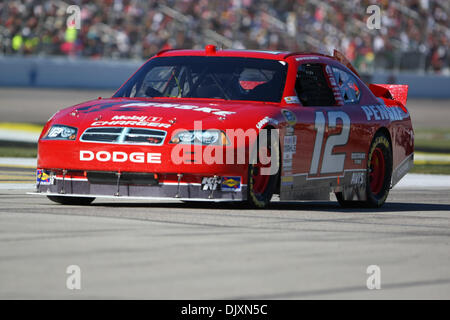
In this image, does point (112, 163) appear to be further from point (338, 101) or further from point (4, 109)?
point (4, 109)

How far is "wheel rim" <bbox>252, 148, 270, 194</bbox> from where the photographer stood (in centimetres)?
823

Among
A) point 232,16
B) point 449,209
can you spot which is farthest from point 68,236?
point 232,16

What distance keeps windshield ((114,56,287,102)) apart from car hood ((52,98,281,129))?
0.78 ft

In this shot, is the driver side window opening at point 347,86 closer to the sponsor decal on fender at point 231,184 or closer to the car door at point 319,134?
the car door at point 319,134

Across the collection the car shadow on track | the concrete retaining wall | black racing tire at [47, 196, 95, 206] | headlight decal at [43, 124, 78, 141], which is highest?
headlight decal at [43, 124, 78, 141]

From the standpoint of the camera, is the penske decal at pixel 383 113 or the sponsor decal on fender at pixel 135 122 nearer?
the sponsor decal on fender at pixel 135 122

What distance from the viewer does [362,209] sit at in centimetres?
960

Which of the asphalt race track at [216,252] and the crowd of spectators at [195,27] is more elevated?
the crowd of spectators at [195,27]

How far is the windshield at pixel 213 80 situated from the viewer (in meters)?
→ 8.98

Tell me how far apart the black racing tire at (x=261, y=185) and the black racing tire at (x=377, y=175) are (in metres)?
1.50

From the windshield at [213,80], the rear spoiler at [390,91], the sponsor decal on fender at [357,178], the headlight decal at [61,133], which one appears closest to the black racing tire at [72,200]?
the headlight decal at [61,133]

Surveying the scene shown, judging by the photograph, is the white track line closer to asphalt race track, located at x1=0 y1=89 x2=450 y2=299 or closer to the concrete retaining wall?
asphalt race track, located at x1=0 y1=89 x2=450 y2=299

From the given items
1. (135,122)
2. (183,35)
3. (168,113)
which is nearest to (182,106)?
(168,113)

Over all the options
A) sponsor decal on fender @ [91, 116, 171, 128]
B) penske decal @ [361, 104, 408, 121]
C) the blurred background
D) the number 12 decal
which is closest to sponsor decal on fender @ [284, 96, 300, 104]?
the number 12 decal
